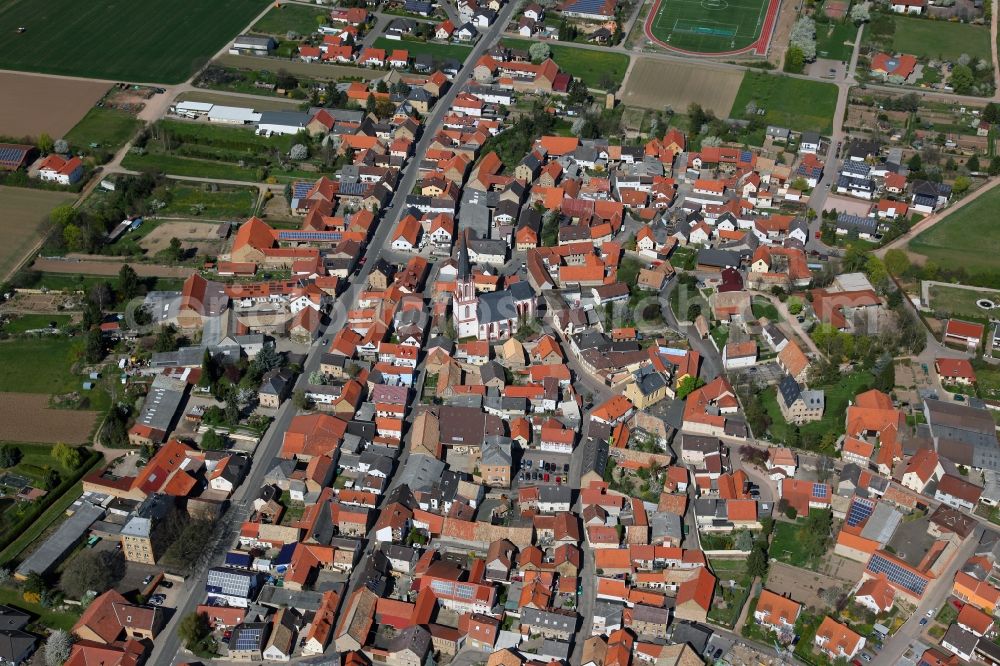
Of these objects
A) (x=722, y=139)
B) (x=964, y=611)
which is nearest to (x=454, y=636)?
(x=964, y=611)

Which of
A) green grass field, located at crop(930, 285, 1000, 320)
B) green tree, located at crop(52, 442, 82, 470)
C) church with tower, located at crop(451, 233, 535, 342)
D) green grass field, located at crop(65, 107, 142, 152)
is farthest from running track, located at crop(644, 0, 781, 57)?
green tree, located at crop(52, 442, 82, 470)

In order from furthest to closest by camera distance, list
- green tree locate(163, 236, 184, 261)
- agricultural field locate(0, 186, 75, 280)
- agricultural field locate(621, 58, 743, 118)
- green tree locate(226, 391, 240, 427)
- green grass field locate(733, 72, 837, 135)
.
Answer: agricultural field locate(621, 58, 743, 118), green grass field locate(733, 72, 837, 135), agricultural field locate(0, 186, 75, 280), green tree locate(163, 236, 184, 261), green tree locate(226, 391, 240, 427)

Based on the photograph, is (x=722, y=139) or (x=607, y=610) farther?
(x=722, y=139)

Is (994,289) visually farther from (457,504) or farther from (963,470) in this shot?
(457,504)

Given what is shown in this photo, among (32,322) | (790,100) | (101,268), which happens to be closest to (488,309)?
(101,268)

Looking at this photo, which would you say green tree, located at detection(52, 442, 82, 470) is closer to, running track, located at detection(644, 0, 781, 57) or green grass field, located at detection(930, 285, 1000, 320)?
green grass field, located at detection(930, 285, 1000, 320)

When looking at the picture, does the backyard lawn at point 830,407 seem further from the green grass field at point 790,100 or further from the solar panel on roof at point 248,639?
the green grass field at point 790,100
